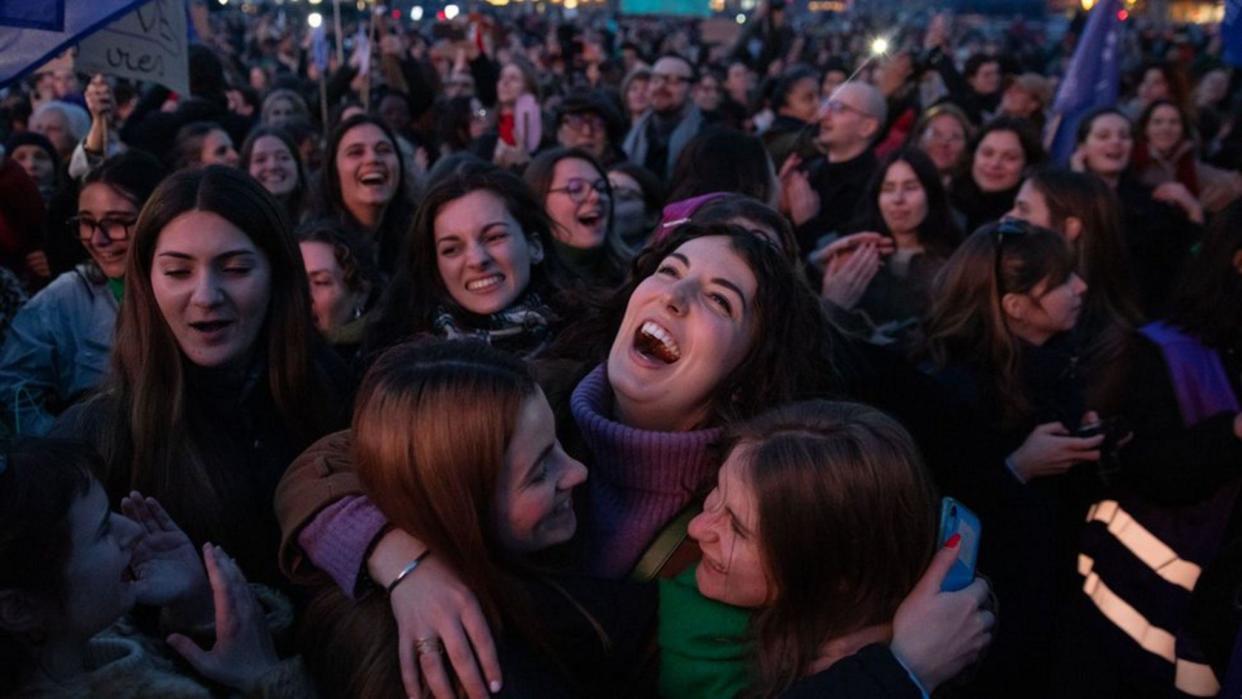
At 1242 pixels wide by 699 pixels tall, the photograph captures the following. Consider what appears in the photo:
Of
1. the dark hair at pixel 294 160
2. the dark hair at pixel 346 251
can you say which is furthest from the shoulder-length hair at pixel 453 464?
the dark hair at pixel 294 160

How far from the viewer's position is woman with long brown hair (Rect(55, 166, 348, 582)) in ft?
7.46

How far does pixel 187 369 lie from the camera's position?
2.43 meters

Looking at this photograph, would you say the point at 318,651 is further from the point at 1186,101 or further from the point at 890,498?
the point at 1186,101

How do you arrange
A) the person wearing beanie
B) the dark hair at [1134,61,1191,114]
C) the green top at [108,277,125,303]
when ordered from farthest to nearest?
the dark hair at [1134,61,1191,114] < the person wearing beanie < the green top at [108,277,125,303]

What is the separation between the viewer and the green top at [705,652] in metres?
1.85

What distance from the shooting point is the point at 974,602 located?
1.76 meters

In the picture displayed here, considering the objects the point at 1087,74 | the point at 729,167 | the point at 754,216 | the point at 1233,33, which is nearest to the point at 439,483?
the point at 754,216

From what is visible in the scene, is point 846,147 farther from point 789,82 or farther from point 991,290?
point 991,290

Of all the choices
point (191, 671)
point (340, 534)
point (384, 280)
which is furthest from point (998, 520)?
point (384, 280)

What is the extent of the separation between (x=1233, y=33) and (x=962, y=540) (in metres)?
3.90

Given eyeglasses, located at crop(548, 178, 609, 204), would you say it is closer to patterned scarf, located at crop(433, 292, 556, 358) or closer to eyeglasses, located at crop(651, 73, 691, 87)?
patterned scarf, located at crop(433, 292, 556, 358)

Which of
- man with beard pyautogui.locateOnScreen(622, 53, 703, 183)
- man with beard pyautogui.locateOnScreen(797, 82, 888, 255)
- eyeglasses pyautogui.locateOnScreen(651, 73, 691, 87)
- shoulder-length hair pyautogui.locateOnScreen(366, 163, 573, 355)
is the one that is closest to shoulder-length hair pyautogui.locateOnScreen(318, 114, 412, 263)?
shoulder-length hair pyautogui.locateOnScreen(366, 163, 573, 355)

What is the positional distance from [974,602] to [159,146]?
5741 millimetres

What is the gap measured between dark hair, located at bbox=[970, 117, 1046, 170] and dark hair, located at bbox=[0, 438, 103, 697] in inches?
197
